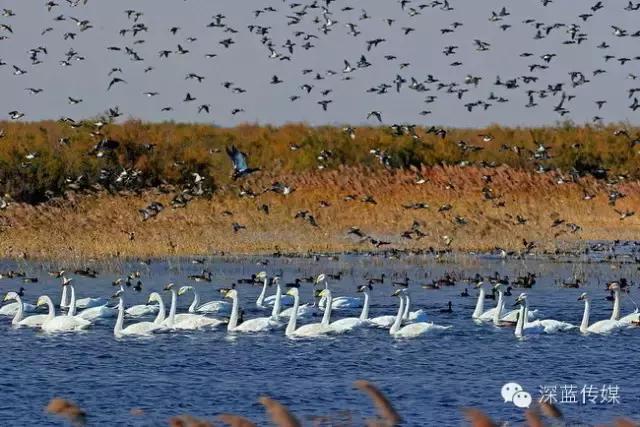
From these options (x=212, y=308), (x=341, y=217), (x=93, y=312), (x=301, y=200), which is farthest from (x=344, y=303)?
(x=301, y=200)

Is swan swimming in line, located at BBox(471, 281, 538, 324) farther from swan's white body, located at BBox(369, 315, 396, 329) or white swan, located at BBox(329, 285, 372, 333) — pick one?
white swan, located at BBox(329, 285, 372, 333)

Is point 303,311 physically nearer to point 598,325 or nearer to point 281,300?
point 281,300

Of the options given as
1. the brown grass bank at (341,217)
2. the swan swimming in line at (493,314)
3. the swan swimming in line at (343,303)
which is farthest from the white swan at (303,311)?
the brown grass bank at (341,217)

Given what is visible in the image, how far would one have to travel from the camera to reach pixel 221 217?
40.6 meters

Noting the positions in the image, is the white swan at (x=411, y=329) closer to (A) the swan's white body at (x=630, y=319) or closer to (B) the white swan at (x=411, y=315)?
(B) the white swan at (x=411, y=315)

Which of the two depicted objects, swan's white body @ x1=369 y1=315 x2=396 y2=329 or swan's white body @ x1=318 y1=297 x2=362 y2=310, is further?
swan's white body @ x1=318 y1=297 x2=362 y2=310

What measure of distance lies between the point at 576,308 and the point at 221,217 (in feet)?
51.7

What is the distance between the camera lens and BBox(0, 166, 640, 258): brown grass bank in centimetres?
3731

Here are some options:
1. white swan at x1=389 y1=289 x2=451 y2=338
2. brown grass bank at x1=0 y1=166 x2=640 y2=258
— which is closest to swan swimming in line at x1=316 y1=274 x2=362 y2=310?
white swan at x1=389 y1=289 x2=451 y2=338

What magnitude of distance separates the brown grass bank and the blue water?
898 centimetres

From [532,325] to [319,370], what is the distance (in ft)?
16.4

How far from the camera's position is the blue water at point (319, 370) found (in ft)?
53.9

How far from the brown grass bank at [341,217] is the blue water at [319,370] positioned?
8.98 m

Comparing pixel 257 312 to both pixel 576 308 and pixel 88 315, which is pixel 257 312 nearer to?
pixel 88 315
